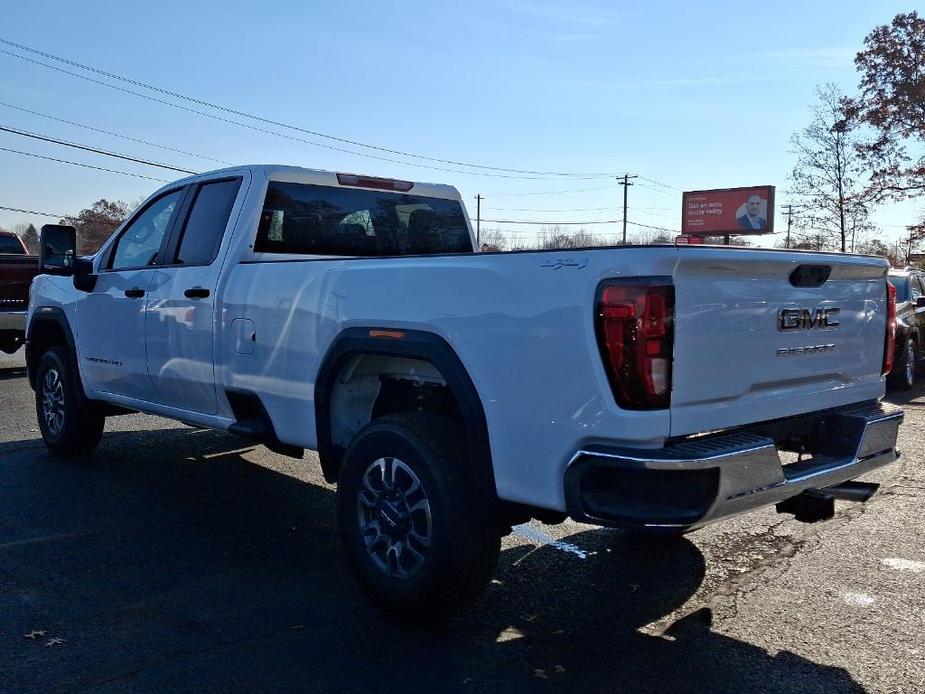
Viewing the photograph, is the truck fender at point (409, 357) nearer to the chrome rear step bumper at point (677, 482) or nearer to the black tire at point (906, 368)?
the chrome rear step bumper at point (677, 482)

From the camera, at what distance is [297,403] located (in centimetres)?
458

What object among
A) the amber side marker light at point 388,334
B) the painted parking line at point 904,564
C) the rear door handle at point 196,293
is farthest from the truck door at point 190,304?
the painted parking line at point 904,564

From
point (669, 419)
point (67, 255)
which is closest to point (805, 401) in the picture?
point (669, 419)

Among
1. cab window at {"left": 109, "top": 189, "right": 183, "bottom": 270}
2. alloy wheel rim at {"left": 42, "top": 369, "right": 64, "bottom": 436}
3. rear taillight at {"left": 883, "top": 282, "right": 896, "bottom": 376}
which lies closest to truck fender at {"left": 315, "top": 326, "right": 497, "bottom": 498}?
rear taillight at {"left": 883, "top": 282, "right": 896, "bottom": 376}

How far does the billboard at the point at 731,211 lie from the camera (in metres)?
58.2

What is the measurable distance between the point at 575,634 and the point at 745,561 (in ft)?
4.79

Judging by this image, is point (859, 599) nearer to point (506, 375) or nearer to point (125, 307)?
point (506, 375)

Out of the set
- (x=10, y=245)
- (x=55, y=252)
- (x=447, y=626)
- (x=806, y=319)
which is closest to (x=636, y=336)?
(x=806, y=319)

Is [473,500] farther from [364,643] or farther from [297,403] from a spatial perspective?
[297,403]

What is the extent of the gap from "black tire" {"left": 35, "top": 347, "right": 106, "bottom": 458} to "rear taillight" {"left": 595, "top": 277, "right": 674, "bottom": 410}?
5.06 meters

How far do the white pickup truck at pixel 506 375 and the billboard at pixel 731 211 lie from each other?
5455 cm

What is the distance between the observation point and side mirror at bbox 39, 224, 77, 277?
655 centimetres

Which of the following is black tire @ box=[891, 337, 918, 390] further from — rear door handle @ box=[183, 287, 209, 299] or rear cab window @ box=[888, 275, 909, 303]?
rear door handle @ box=[183, 287, 209, 299]

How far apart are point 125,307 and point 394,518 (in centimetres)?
321
